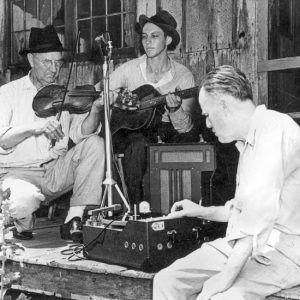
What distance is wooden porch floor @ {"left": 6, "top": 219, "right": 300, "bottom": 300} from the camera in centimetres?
322

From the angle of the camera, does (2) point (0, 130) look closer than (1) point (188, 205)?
No

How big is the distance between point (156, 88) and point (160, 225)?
2.11 m

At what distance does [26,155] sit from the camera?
15.6 feet

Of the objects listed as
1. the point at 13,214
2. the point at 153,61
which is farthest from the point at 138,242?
the point at 153,61

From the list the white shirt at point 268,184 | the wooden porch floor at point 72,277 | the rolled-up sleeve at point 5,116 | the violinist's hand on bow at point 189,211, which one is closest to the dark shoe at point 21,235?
the wooden porch floor at point 72,277

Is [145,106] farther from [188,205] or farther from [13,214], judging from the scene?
[188,205]

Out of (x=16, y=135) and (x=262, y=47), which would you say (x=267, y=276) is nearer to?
(x=16, y=135)

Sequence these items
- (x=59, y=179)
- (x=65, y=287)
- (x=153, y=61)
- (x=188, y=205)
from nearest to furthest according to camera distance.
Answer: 1. (x=188, y=205)
2. (x=65, y=287)
3. (x=59, y=179)
4. (x=153, y=61)

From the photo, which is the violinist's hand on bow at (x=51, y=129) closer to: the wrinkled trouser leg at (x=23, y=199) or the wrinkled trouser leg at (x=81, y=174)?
the wrinkled trouser leg at (x=81, y=174)

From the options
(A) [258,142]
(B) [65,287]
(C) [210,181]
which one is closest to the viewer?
(A) [258,142]

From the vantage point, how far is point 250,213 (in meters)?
2.28

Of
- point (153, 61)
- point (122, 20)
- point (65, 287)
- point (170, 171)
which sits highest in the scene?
point (122, 20)

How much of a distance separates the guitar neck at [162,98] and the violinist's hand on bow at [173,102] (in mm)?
90

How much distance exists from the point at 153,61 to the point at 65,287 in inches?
89.7
